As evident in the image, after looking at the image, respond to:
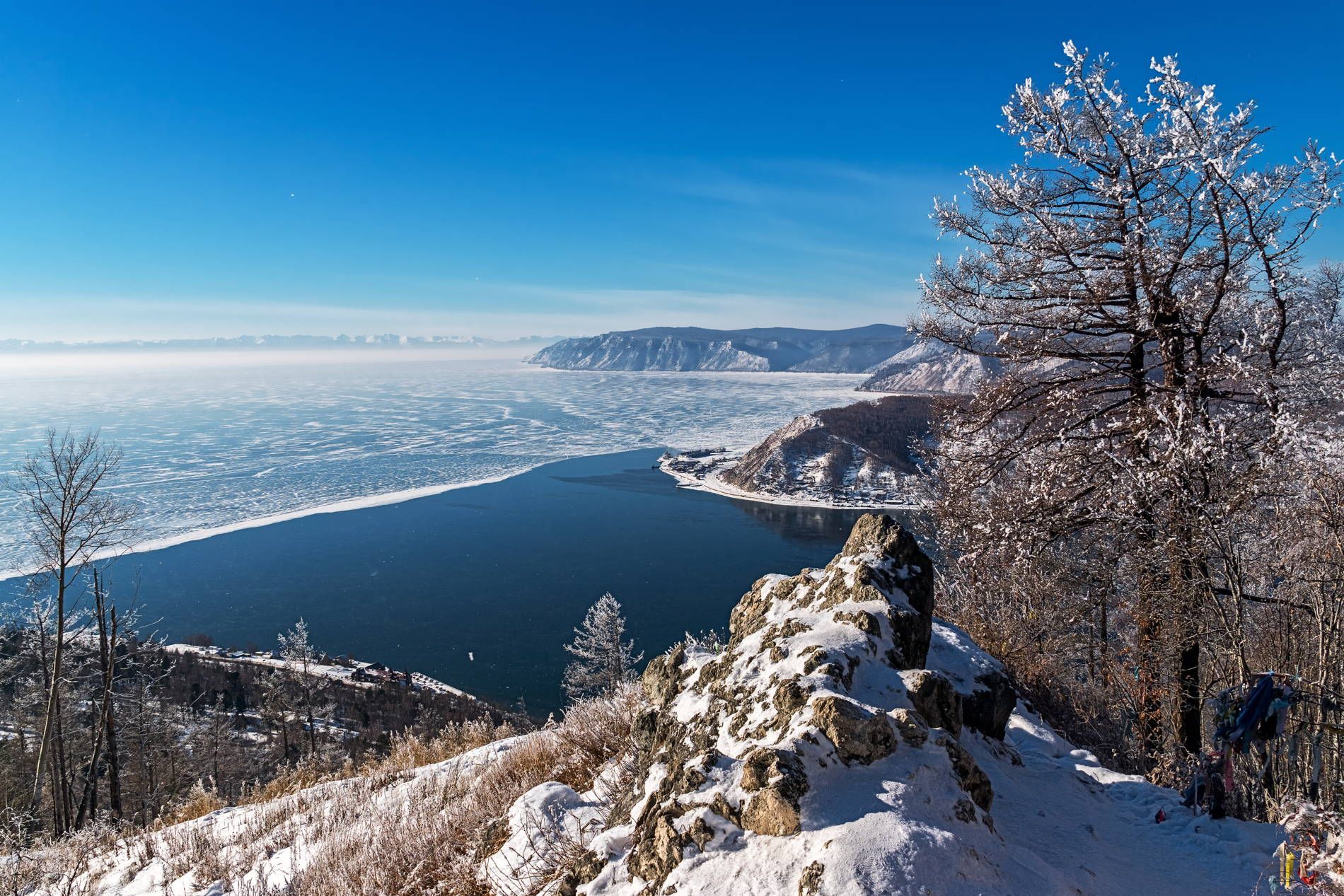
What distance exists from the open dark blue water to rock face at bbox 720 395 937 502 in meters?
10.6

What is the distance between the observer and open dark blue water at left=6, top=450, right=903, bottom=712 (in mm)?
38094

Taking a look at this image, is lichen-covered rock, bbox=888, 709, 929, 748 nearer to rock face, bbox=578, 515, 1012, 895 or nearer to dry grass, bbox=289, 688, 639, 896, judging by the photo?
rock face, bbox=578, 515, 1012, 895

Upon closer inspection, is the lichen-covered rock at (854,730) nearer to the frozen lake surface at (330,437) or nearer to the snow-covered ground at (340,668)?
the snow-covered ground at (340,668)

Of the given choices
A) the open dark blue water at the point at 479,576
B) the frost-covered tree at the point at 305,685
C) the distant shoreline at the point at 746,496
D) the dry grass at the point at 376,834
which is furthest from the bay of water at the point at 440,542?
the dry grass at the point at 376,834

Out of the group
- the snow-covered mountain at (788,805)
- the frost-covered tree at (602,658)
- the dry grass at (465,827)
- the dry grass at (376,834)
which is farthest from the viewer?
the frost-covered tree at (602,658)

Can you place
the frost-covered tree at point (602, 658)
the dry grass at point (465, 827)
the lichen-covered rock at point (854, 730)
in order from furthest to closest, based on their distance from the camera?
the frost-covered tree at point (602, 658), the dry grass at point (465, 827), the lichen-covered rock at point (854, 730)

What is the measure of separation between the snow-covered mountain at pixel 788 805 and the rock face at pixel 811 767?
0.01 metres

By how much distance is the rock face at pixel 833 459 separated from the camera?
7938 cm

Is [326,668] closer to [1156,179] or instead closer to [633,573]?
[633,573]

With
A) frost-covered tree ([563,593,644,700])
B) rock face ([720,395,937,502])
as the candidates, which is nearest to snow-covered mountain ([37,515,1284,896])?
frost-covered tree ([563,593,644,700])

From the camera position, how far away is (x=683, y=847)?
3.12 m

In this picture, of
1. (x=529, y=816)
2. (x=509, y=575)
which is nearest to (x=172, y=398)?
(x=509, y=575)

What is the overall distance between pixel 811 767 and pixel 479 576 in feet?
153

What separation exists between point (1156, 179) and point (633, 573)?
144ft
